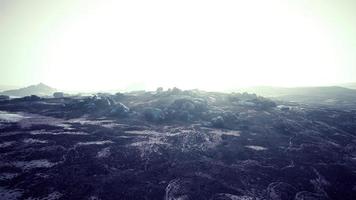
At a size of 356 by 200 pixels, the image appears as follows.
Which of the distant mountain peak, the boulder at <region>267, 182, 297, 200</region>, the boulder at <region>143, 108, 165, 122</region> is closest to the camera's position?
the boulder at <region>267, 182, 297, 200</region>

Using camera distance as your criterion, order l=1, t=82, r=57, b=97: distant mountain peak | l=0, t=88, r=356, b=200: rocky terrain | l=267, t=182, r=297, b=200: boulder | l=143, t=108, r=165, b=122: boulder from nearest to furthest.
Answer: l=267, t=182, r=297, b=200: boulder < l=0, t=88, r=356, b=200: rocky terrain < l=143, t=108, r=165, b=122: boulder < l=1, t=82, r=57, b=97: distant mountain peak

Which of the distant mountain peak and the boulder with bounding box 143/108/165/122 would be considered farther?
the distant mountain peak

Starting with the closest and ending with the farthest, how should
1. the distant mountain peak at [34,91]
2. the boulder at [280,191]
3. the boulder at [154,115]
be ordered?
the boulder at [280,191], the boulder at [154,115], the distant mountain peak at [34,91]

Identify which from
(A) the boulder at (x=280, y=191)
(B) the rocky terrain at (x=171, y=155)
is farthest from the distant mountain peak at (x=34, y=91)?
(A) the boulder at (x=280, y=191)

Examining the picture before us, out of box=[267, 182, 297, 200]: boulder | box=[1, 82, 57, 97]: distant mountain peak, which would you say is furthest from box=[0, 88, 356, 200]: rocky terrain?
box=[1, 82, 57, 97]: distant mountain peak

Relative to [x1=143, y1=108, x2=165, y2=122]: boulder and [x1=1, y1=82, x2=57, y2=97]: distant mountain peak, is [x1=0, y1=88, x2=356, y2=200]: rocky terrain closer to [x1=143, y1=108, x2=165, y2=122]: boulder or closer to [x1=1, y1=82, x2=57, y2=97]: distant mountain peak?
[x1=143, y1=108, x2=165, y2=122]: boulder

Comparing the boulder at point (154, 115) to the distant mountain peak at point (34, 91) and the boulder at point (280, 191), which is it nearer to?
the boulder at point (280, 191)

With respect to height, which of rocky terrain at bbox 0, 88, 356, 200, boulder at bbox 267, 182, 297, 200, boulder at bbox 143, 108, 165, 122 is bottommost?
boulder at bbox 267, 182, 297, 200

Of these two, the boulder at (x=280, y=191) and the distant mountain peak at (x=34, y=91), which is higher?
the distant mountain peak at (x=34, y=91)

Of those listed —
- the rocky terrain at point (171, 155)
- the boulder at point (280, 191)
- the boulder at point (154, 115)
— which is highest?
the boulder at point (154, 115)
